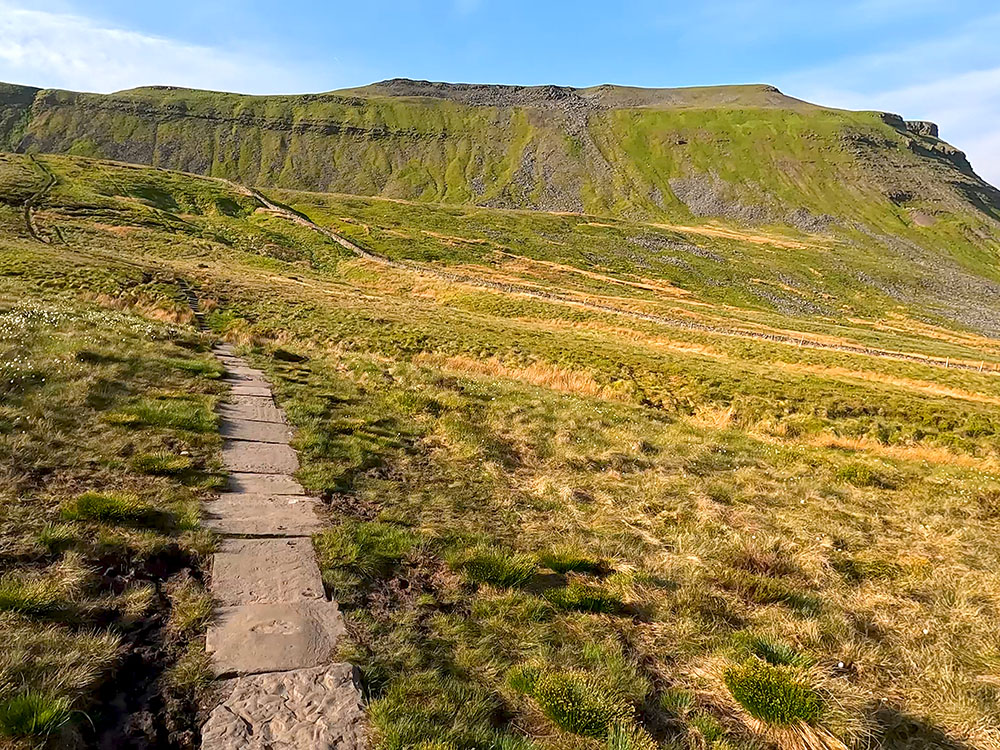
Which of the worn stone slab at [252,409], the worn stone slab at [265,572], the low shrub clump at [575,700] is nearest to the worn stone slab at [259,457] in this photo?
the worn stone slab at [252,409]

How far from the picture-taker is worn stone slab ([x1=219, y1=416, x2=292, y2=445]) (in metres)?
10.4

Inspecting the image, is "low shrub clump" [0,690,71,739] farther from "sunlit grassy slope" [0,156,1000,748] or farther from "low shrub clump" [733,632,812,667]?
"low shrub clump" [733,632,812,667]

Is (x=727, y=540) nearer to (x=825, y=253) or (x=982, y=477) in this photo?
(x=982, y=477)

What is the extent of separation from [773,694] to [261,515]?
6.52 meters

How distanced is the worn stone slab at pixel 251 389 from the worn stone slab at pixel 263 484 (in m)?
4.88

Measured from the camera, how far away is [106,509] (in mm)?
6539

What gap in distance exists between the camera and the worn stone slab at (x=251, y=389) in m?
13.2

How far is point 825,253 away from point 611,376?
134 meters

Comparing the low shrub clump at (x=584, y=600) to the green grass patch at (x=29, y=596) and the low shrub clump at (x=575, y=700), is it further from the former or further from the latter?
the green grass patch at (x=29, y=596)

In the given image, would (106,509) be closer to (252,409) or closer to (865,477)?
(252,409)

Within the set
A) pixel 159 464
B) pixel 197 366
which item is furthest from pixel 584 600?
pixel 197 366

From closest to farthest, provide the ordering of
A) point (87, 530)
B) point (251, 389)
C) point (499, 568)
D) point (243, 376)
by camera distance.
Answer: point (87, 530), point (499, 568), point (251, 389), point (243, 376)

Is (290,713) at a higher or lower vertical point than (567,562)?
higher

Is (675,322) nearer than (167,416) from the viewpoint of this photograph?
No
